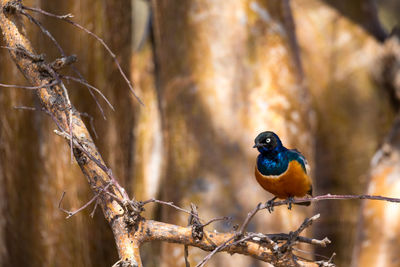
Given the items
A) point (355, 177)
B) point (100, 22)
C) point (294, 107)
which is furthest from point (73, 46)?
point (355, 177)

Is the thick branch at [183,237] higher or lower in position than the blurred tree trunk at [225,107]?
lower

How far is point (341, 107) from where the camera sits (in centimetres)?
424

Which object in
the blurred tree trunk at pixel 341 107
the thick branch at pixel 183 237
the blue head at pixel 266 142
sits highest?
the blurred tree trunk at pixel 341 107

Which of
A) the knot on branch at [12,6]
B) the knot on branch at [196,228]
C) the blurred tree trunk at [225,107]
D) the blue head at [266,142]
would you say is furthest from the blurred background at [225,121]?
the knot on branch at [196,228]

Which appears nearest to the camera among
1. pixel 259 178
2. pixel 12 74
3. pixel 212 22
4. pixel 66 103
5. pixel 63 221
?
pixel 66 103

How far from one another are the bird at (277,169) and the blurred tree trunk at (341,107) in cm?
241

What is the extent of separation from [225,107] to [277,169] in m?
1.44

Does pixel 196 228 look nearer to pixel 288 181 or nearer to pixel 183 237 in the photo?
pixel 183 237

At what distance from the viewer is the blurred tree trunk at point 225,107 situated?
3246mm

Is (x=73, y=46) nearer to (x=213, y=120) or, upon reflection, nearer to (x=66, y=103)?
(x=213, y=120)

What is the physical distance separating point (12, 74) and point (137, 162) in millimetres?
2313

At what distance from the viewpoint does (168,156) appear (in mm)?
3436

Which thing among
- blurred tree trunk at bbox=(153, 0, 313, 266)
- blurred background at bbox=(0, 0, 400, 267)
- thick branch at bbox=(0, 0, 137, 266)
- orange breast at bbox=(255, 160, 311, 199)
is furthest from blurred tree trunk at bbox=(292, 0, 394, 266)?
thick branch at bbox=(0, 0, 137, 266)

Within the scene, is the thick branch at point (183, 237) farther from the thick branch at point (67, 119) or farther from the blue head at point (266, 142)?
the blue head at point (266, 142)
